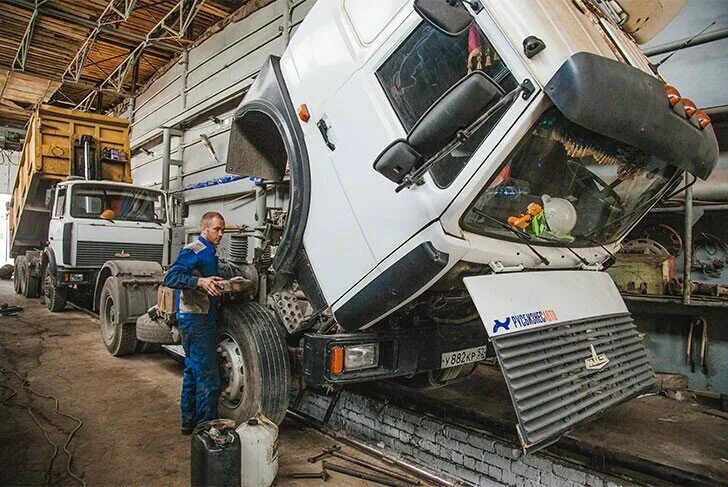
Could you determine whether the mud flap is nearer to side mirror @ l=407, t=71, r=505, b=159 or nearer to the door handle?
side mirror @ l=407, t=71, r=505, b=159

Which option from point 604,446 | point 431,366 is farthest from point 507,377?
point 604,446

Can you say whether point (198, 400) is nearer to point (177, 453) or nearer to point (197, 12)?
point (177, 453)

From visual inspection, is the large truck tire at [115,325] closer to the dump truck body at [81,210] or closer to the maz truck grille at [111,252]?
the dump truck body at [81,210]

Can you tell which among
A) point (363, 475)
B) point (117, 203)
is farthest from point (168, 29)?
point (363, 475)

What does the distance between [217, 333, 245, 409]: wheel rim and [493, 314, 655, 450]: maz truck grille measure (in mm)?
1866

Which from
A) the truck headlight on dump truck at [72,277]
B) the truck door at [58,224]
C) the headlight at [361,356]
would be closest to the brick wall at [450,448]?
the headlight at [361,356]

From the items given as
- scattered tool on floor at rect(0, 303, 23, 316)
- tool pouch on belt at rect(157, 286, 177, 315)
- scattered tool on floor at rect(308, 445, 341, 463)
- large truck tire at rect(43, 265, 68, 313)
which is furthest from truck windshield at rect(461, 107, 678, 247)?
scattered tool on floor at rect(0, 303, 23, 316)

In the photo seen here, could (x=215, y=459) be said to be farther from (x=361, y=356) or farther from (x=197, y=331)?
(x=197, y=331)

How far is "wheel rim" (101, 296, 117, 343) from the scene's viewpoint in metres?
5.27

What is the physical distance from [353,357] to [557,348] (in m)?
1.08

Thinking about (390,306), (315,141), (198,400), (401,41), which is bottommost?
(198,400)

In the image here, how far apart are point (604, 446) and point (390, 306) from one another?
4.92 feet

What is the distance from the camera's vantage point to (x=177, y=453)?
295 cm

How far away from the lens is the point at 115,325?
515 cm
